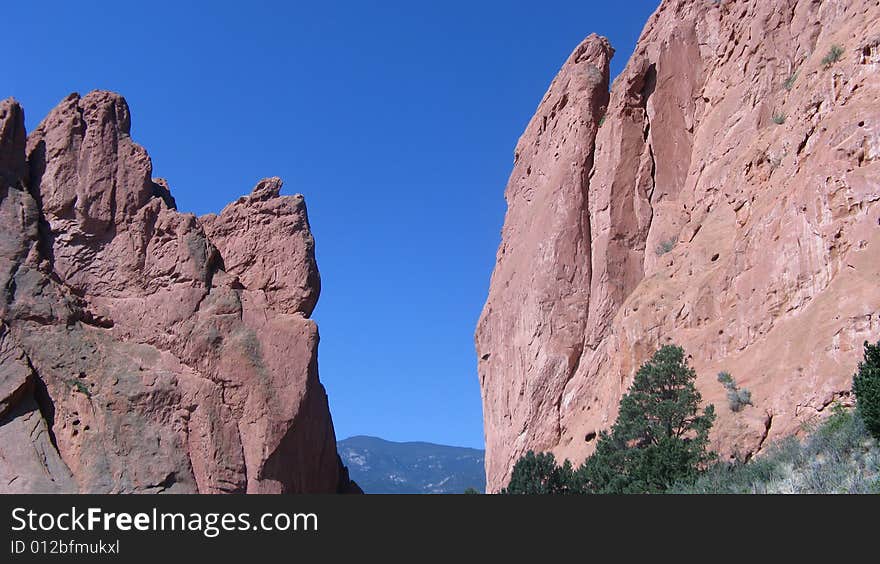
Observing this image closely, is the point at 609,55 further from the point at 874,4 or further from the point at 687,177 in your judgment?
the point at 874,4

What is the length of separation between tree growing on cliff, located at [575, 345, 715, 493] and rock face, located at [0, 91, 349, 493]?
34.7ft

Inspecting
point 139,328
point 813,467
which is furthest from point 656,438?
point 139,328

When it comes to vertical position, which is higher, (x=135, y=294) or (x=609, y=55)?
(x=609, y=55)

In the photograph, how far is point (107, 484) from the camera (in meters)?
25.7

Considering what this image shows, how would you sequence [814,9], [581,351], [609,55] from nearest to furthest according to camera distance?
[814,9] → [581,351] → [609,55]

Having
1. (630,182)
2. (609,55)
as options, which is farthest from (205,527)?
(609,55)

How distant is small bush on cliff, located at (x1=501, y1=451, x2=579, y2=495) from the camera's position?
2809 cm

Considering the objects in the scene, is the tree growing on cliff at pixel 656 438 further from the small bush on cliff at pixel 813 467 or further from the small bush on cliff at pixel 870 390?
the small bush on cliff at pixel 870 390

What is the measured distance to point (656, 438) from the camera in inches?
966

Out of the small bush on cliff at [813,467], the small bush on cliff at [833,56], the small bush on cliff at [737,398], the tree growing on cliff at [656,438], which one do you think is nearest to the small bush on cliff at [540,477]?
the tree growing on cliff at [656,438]

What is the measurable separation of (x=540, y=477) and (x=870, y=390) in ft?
43.6

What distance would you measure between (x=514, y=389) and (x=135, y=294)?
1887 cm

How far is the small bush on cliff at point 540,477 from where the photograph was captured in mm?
28094

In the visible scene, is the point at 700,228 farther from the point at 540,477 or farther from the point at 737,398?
the point at 540,477
